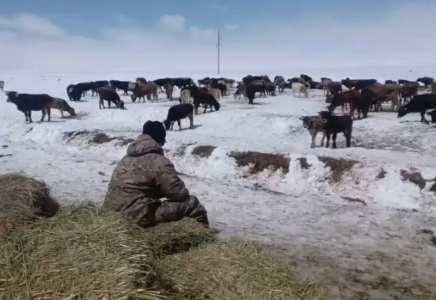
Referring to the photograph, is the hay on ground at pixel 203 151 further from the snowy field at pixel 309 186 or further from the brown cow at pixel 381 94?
the brown cow at pixel 381 94

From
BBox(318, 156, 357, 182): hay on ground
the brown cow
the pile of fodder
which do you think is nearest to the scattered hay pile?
the pile of fodder

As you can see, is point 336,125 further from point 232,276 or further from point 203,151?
point 232,276

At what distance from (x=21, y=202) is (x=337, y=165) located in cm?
761

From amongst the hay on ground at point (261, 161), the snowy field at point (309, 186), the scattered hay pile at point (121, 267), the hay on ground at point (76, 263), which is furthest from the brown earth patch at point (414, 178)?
the hay on ground at point (76, 263)

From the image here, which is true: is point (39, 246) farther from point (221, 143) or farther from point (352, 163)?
point (221, 143)

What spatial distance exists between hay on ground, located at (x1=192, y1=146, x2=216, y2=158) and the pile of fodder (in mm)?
6140

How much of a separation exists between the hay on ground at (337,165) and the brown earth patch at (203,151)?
324cm

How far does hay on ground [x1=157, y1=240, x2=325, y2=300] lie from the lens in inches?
135

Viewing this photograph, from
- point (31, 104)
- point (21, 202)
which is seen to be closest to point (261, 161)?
point (21, 202)

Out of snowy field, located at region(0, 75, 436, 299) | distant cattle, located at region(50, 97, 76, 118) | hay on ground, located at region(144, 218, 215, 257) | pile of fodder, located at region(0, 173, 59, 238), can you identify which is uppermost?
distant cattle, located at region(50, 97, 76, 118)

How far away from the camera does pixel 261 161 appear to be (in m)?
11.7

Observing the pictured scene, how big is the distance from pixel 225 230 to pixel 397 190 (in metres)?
4.35

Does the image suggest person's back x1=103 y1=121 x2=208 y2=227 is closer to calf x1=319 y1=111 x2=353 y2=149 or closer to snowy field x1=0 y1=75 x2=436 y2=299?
snowy field x1=0 y1=75 x2=436 y2=299

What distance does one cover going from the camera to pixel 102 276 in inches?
98.3
